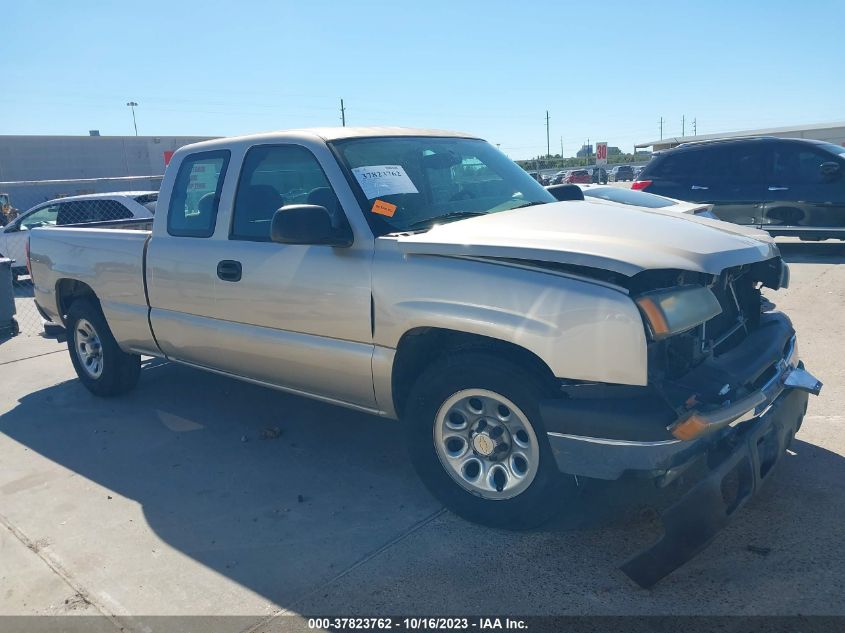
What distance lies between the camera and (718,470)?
9.50 ft

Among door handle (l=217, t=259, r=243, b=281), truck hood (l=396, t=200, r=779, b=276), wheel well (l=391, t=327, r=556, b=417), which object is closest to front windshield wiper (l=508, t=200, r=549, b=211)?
truck hood (l=396, t=200, r=779, b=276)

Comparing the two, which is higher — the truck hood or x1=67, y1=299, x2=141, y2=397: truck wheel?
the truck hood

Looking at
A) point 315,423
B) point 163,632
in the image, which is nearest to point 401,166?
point 315,423

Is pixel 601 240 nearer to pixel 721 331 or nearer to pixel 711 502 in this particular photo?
pixel 721 331

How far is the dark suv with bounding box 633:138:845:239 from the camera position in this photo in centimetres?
1094

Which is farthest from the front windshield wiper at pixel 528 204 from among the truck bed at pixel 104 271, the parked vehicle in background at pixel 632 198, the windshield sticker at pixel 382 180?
the parked vehicle in background at pixel 632 198

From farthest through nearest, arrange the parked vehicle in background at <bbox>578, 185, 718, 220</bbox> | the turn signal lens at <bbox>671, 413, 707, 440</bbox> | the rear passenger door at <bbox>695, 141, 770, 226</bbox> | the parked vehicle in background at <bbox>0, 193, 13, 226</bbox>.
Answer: the parked vehicle in background at <bbox>0, 193, 13, 226</bbox> → the rear passenger door at <bbox>695, 141, 770, 226</bbox> → the parked vehicle in background at <bbox>578, 185, 718, 220</bbox> → the turn signal lens at <bbox>671, 413, 707, 440</bbox>

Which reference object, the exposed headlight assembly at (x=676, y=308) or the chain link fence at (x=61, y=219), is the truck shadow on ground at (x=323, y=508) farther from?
the chain link fence at (x=61, y=219)

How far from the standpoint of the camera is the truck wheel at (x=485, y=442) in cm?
320

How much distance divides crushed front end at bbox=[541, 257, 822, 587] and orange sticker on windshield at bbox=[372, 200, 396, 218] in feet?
4.47

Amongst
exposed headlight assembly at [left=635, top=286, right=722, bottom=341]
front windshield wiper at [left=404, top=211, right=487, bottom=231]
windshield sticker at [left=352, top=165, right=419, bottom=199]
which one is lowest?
exposed headlight assembly at [left=635, top=286, right=722, bottom=341]

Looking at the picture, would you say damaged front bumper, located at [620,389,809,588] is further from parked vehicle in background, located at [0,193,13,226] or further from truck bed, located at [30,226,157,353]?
parked vehicle in background, located at [0,193,13,226]

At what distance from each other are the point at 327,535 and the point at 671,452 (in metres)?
1.74

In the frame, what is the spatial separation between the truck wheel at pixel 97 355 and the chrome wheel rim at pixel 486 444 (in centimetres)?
338
